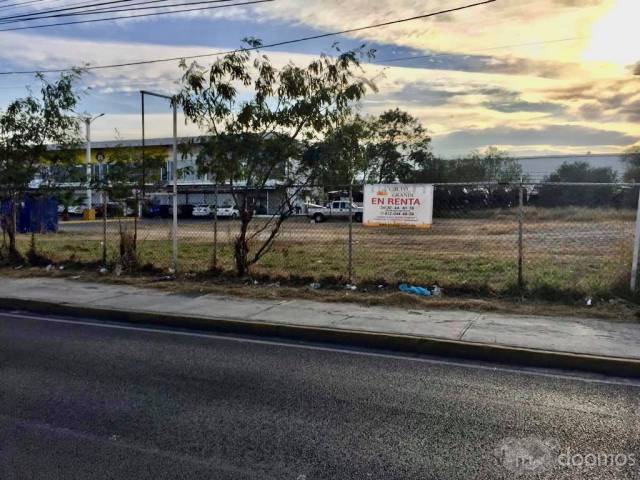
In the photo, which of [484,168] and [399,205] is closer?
[399,205]

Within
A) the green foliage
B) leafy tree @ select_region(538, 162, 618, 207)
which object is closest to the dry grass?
leafy tree @ select_region(538, 162, 618, 207)

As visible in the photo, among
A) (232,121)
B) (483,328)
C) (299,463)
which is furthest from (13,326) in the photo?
(483,328)

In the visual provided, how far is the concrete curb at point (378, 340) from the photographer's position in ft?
20.1

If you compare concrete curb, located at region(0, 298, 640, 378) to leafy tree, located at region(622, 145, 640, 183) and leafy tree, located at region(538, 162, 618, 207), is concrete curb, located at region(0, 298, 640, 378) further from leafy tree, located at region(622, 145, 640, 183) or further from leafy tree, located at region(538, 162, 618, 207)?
leafy tree, located at region(622, 145, 640, 183)

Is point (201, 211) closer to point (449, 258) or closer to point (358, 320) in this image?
point (449, 258)

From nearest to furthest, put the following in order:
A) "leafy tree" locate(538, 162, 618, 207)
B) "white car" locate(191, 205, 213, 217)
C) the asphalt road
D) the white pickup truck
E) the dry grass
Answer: the asphalt road
the dry grass
"leafy tree" locate(538, 162, 618, 207)
the white pickup truck
"white car" locate(191, 205, 213, 217)

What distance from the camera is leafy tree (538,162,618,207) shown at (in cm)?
4303

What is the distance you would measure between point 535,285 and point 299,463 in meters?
6.91

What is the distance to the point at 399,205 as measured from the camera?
10.6m

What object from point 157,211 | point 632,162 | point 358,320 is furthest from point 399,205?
point 632,162

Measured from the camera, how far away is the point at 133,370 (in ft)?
19.7

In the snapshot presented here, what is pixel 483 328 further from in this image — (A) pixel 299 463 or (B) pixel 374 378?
(A) pixel 299 463

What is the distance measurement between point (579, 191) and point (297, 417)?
5546 centimetres

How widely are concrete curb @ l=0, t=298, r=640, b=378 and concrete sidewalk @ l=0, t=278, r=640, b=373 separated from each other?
0.02 meters
